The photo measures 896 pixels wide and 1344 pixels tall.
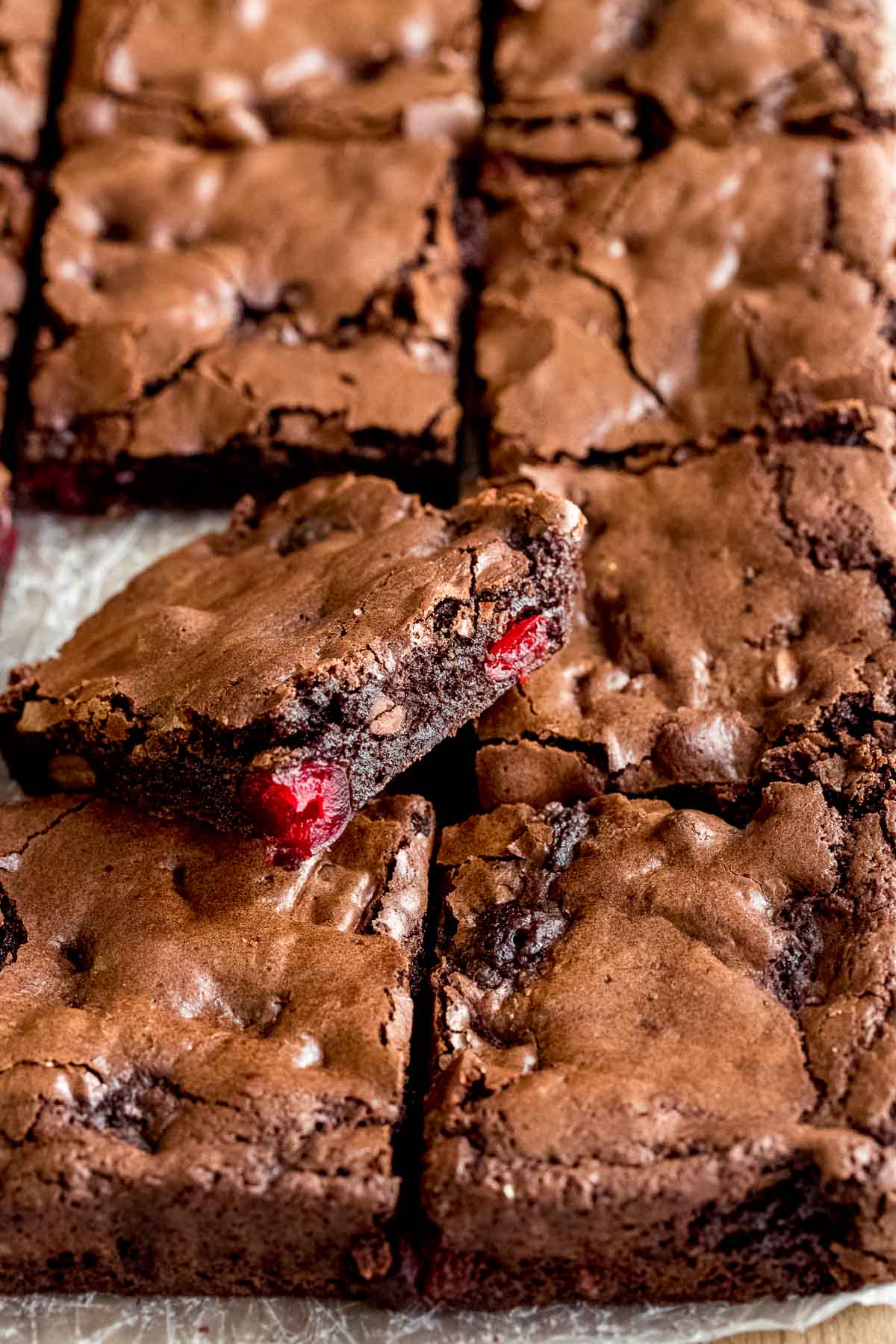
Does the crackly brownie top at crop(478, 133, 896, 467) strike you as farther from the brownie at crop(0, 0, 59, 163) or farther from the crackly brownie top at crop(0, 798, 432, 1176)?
the brownie at crop(0, 0, 59, 163)

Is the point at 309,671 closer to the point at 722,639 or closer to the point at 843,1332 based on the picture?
the point at 722,639

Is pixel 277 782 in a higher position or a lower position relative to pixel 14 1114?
higher

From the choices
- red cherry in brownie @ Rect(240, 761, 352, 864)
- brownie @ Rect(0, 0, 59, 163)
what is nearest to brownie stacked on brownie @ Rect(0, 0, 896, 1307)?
red cherry in brownie @ Rect(240, 761, 352, 864)

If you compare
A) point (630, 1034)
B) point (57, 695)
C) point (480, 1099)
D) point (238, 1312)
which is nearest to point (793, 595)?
point (630, 1034)

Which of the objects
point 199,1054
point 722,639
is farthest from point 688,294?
point 199,1054

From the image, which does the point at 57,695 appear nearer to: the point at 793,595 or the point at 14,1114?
the point at 14,1114

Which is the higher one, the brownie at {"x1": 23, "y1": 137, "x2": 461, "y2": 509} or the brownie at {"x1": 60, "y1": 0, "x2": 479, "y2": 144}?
the brownie at {"x1": 60, "y1": 0, "x2": 479, "y2": 144}
